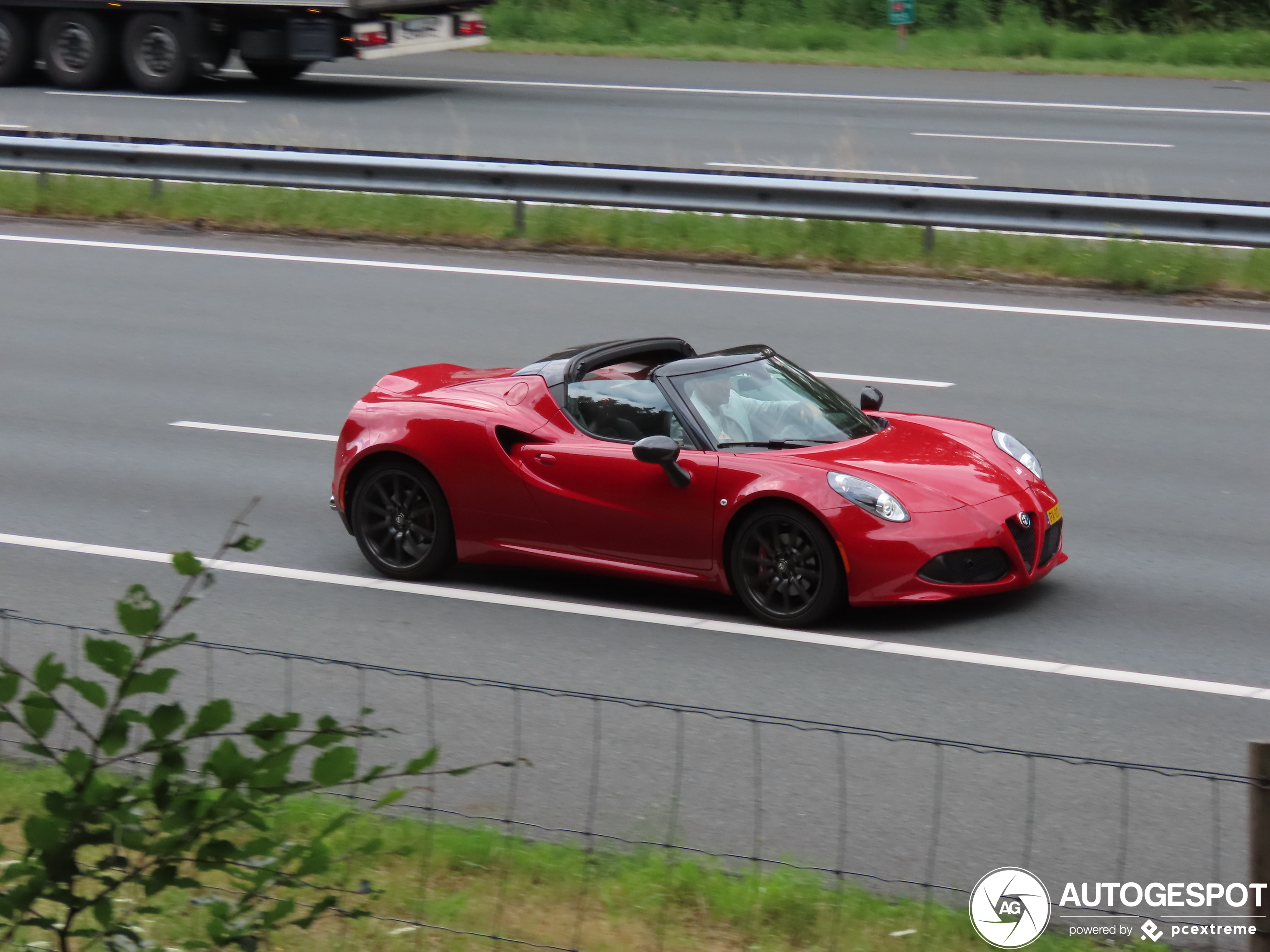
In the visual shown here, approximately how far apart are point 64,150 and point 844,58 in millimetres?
15512

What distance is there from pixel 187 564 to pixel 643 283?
41.1ft

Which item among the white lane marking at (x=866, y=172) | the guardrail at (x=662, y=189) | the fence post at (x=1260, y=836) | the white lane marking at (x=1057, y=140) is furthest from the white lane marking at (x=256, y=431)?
the white lane marking at (x=1057, y=140)

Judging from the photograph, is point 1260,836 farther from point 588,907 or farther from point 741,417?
point 741,417

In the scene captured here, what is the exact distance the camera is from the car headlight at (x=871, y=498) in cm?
783

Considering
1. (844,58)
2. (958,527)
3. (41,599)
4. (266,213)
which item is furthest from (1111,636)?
(844,58)

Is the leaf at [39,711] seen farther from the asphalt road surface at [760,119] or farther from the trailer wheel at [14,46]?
the trailer wheel at [14,46]

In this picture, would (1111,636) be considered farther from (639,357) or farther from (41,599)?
(41,599)

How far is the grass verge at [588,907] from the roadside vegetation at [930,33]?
83.9ft

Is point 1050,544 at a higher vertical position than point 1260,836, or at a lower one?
lower

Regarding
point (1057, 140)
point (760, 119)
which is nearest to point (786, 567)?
point (1057, 140)

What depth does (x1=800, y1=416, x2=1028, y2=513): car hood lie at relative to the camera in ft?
26.1

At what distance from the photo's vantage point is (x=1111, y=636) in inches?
314

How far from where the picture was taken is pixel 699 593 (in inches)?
344

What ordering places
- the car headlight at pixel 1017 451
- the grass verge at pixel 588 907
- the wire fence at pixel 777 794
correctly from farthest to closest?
the car headlight at pixel 1017 451, the wire fence at pixel 777 794, the grass verge at pixel 588 907
